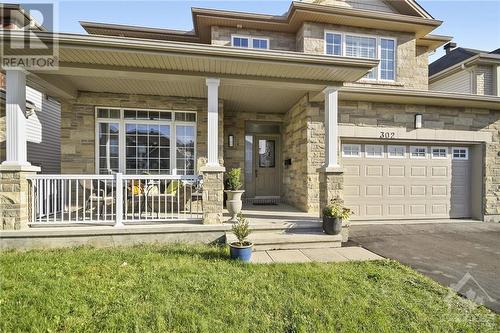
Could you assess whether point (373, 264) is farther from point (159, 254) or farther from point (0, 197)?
point (0, 197)

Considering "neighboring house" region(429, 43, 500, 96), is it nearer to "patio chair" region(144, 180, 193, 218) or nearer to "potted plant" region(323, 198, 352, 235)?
"potted plant" region(323, 198, 352, 235)

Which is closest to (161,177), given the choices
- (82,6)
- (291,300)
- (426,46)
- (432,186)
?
(291,300)

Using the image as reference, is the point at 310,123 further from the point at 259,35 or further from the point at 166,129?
the point at 166,129

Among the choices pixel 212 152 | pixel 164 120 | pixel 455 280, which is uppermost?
pixel 164 120

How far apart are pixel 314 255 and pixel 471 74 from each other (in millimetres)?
10024

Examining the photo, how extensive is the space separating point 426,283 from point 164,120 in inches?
255

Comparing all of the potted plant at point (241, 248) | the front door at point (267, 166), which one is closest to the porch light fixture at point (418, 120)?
the front door at point (267, 166)

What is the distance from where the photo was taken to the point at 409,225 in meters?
6.73

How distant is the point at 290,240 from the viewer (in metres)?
4.82

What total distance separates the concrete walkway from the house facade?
1.09 m

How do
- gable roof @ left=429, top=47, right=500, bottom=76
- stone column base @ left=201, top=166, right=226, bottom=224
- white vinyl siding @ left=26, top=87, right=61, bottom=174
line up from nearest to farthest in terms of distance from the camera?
stone column base @ left=201, top=166, right=226, bottom=224 → white vinyl siding @ left=26, top=87, right=61, bottom=174 → gable roof @ left=429, top=47, right=500, bottom=76

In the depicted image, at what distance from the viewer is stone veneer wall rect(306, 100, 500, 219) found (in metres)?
6.70

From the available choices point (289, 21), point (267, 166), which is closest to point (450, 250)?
point (267, 166)

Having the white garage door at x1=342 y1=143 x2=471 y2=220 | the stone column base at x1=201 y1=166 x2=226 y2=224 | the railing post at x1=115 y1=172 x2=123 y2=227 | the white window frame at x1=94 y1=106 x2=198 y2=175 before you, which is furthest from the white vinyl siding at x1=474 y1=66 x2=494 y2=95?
the railing post at x1=115 y1=172 x2=123 y2=227
